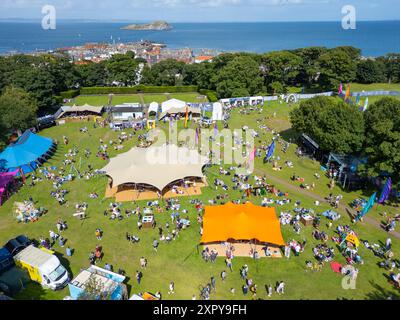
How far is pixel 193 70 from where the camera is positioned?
2657 inches

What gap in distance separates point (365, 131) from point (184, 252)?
20082 mm

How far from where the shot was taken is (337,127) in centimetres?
3016

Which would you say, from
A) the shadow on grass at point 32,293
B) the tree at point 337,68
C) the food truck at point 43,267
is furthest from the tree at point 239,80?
the shadow on grass at point 32,293

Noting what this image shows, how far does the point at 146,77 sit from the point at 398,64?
51629 mm

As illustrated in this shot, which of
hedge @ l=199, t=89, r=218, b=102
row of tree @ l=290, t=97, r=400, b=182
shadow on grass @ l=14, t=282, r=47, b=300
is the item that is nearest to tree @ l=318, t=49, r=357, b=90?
hedge @ l=199, t=89, r=218, b=102

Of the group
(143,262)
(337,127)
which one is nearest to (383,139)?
(337,127)

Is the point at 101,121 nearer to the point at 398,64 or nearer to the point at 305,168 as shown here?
the point at 305,168

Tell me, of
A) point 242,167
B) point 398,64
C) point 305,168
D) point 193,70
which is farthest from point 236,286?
point 398,64

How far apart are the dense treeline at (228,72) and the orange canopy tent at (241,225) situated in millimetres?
36501

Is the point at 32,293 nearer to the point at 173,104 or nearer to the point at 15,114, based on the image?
the point at 15,114

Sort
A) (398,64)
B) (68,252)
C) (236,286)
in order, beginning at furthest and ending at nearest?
(398,64), (68,252), (236,286)

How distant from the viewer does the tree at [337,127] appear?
29.2m

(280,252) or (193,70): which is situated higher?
(193,70)

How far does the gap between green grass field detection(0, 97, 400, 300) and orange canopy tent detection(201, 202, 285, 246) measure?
1266mm
